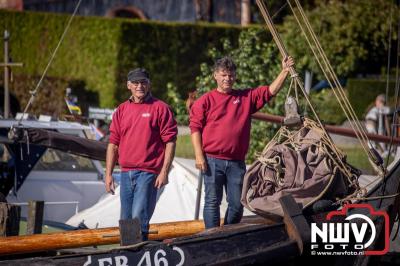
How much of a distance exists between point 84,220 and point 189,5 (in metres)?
18.3

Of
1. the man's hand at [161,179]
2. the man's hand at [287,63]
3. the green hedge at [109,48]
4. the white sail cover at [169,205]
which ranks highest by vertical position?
the green hedge at [109,48]

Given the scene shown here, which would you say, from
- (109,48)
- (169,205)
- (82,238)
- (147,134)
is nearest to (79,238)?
(82,238)

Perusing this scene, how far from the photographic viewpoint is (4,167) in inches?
477

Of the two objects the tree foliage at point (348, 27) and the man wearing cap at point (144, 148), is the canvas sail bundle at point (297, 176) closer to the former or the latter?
the man wearing cap at point (144, 148)

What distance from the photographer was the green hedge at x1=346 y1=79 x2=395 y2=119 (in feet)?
84.6

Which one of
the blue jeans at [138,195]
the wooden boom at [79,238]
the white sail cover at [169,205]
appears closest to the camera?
the wooden boom at [79,238]

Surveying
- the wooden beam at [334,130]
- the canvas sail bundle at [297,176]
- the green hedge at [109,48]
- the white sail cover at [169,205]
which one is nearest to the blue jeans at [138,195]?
the canvas sail bundle at [297,176]

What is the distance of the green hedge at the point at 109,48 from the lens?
24.4m

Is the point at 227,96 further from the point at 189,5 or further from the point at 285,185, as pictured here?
the point at 189,5

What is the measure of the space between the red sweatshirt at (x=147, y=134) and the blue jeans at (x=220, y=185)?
0.43 m

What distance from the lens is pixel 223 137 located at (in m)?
8.68

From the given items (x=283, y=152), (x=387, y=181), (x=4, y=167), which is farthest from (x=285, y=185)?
(x=4, y=167)

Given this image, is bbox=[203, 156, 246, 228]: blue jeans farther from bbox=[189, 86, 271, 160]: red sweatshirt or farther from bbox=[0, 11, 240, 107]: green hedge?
bbox=[0, 11, 240, 107]: green hedge

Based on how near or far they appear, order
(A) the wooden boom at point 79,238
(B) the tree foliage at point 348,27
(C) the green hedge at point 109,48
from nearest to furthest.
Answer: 1. (A) the wooden boom at point 79,238
2. (B) the tree foliage at point 348,27
3. (C) the green hedge at point 109,48
